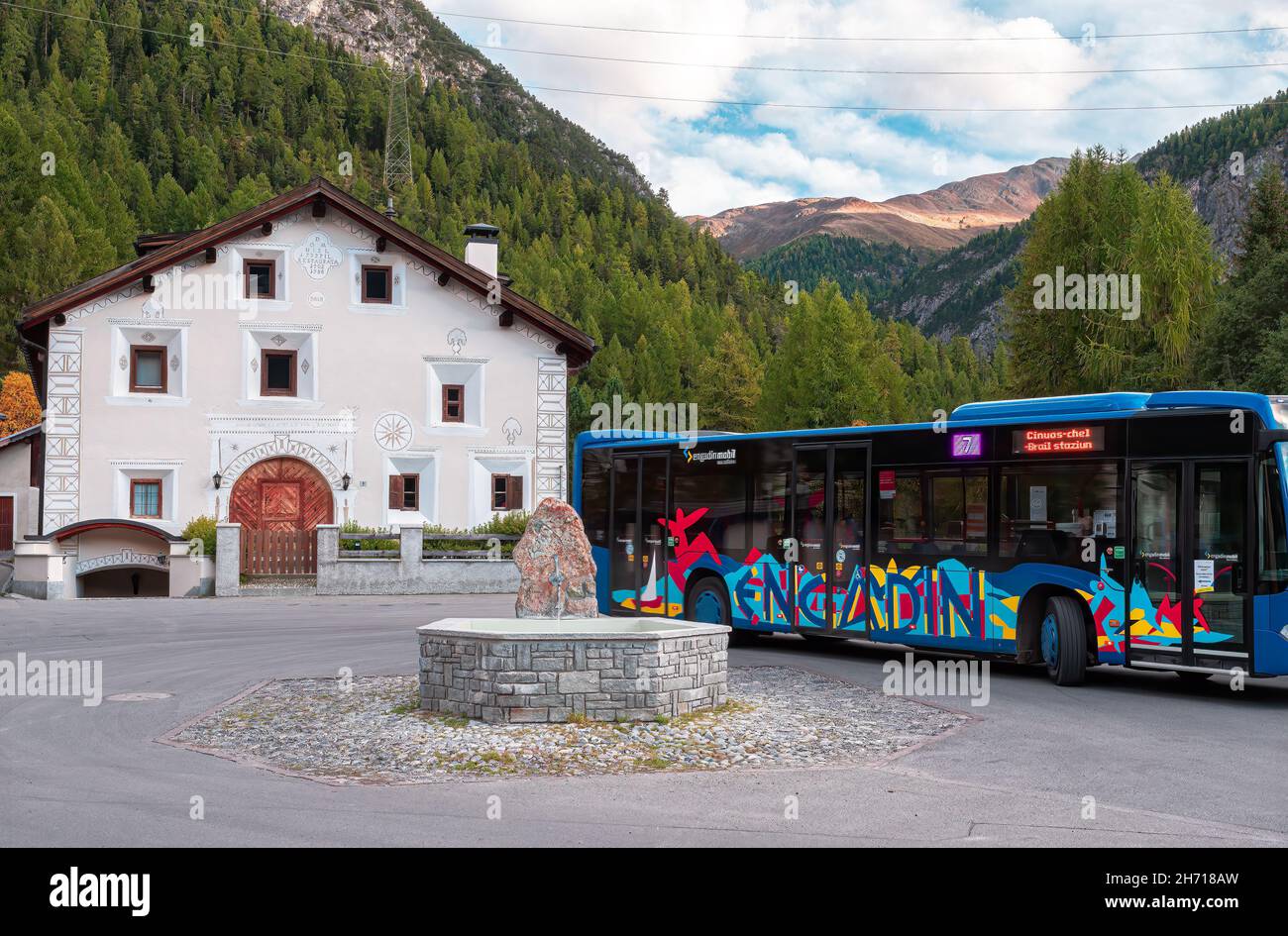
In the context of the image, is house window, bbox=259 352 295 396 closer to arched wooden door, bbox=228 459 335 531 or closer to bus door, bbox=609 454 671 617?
arched wooden door, bbox=228 459 335 531

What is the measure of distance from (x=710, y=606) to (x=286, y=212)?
23.6 metres

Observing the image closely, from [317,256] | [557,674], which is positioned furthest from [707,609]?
[317,256]

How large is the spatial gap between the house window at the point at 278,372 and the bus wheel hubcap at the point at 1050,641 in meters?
27.7

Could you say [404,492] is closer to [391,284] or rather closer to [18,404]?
[391,284]

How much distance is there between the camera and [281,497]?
38438 mm

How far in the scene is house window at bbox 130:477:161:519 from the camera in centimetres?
3747

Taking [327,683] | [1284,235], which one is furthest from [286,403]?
[1284,235]

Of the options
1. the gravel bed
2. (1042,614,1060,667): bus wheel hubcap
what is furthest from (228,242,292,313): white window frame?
(1042,614,1060,667): bus wheel hubcap

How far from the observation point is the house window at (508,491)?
40.0 meters

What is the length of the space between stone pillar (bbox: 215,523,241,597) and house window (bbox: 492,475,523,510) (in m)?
9.33

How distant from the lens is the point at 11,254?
9362 centimetres

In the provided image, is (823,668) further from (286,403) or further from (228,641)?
(286,403)
